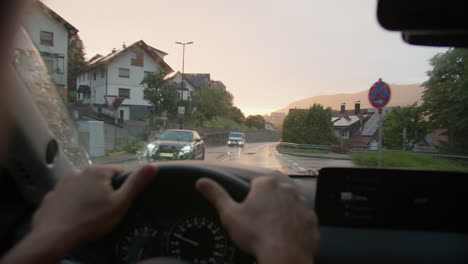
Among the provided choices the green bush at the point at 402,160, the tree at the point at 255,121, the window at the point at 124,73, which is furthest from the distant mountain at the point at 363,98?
the window at the point at 124,73

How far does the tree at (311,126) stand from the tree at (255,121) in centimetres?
34

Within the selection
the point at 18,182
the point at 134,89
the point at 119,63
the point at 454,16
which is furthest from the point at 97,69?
the point at 454,16

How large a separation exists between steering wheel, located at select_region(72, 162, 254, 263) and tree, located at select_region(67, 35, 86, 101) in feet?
4.46

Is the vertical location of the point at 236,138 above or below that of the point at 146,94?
below

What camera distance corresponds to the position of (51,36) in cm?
247

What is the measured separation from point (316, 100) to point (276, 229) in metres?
2.13

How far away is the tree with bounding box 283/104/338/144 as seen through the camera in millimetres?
3129

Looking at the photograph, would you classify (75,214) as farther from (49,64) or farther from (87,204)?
(49,64)

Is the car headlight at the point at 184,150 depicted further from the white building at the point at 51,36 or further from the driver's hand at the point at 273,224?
the driver's hand at the point at 273,224

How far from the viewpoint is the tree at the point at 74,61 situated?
2.69m

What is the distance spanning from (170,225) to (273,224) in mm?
874

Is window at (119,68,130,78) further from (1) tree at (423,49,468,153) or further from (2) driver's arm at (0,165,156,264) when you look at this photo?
(1) tree at (423,49,468,153)

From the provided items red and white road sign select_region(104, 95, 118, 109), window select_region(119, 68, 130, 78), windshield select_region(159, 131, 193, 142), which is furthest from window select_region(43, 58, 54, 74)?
windshield select_region(159, 131, 193, 142)

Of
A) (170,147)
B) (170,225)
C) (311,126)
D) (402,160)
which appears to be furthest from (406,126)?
(170,147)
